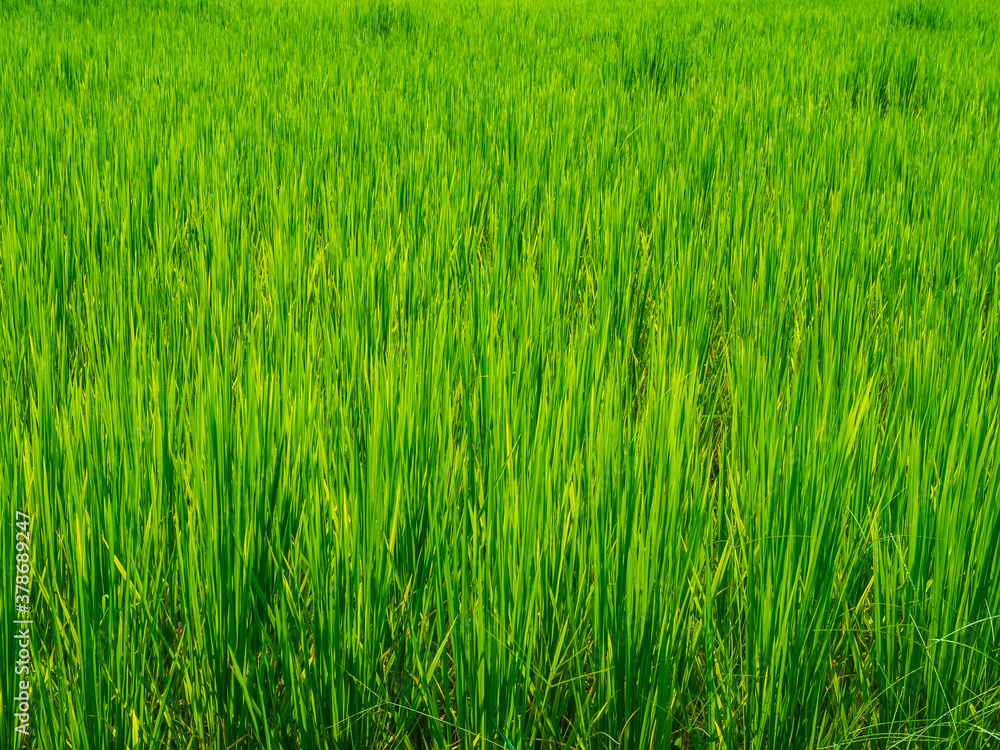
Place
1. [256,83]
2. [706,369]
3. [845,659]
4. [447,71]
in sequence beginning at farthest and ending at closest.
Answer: [447,71] → [256,83] → [706,369] → [845,659]

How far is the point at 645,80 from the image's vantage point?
341 cm

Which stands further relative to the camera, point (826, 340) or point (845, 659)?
point (826, 340)

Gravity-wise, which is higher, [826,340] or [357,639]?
[826,340]

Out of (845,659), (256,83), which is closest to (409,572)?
(845,659)

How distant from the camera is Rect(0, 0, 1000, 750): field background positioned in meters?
0.72

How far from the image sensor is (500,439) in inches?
36.5

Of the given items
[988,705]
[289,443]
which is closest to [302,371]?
[289,443]

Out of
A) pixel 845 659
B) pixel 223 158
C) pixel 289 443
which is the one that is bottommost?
pixel 845 659

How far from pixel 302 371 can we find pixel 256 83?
2.39 m

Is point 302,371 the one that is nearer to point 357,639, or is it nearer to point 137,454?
point 137,454

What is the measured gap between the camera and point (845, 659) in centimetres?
79

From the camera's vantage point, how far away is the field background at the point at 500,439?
28.4 inches

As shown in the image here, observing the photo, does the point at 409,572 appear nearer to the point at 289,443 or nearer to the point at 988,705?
the point at 289,443

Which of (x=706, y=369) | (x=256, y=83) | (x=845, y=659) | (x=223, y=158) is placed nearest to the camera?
(x=845, y=659)
